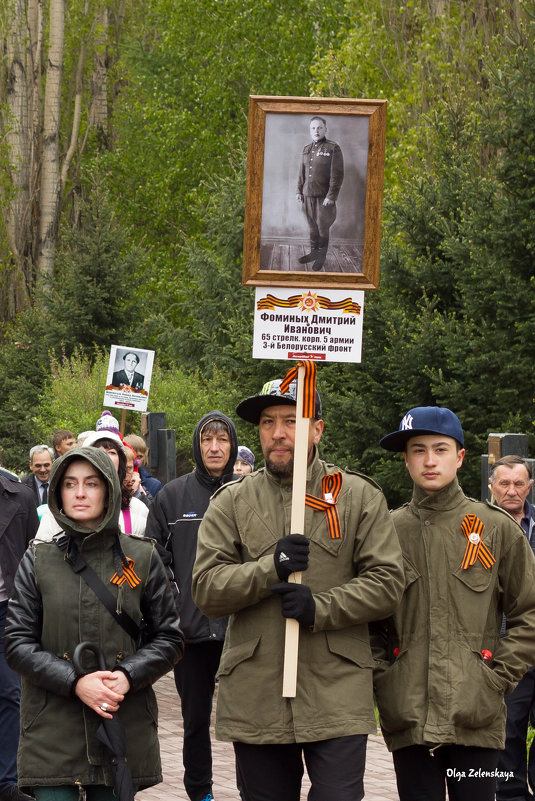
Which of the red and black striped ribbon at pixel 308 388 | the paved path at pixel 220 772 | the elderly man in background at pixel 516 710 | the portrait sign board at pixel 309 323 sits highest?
the portrait sign board at pixel 309 323

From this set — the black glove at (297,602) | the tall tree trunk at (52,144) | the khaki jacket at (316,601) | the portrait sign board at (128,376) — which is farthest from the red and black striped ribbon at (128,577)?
the tall tree trunk at (52,144)

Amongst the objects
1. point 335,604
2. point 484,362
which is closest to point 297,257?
point 335,604

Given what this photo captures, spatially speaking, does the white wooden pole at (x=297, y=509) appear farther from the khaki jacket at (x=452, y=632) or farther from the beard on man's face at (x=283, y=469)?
the khaki jacket at (x=452, y=632)

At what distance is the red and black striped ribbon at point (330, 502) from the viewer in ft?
15.7

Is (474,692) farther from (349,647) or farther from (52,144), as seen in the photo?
(52,144)

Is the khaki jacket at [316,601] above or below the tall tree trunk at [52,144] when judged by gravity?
below

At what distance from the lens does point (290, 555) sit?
4.56m

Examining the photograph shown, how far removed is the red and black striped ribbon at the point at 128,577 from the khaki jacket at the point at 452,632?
3.06 ft

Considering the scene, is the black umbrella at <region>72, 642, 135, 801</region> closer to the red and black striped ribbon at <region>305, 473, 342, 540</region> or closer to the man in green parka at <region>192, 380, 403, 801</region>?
the man in green parka at <region>192, 380, 403, 801</region>

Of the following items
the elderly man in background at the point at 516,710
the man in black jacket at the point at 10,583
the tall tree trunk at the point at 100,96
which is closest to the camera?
the elderly man in background at the point at 516,710

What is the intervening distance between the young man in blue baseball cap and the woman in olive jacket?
86 centimetres

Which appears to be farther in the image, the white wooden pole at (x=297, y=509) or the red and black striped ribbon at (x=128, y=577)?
the red and black striped ribbon at (x=128, y=577)

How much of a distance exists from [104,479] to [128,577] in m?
0.38

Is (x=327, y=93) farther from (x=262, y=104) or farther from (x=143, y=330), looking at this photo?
(x=262, y=104)
